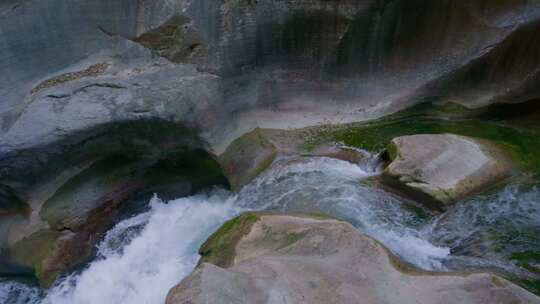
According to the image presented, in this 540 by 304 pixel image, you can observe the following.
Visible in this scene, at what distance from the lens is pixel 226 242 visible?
4.93 metres

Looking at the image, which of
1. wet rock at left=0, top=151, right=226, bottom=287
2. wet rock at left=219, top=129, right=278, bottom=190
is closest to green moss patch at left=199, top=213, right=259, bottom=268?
wet rock at left=219, top=129, right=278, bottom=190

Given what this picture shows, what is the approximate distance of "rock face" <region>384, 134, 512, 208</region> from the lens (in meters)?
5.51

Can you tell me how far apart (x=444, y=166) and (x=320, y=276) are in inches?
101

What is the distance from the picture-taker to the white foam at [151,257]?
5.23 meters

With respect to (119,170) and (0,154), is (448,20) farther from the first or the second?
(0,154)

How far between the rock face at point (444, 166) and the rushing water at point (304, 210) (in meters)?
0.20

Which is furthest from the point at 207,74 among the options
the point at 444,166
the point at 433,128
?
the point at 433,128

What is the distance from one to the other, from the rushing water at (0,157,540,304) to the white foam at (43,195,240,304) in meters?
0.01

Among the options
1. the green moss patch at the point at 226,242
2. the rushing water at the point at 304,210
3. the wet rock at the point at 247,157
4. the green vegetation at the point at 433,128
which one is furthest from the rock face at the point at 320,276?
the green vegetation at the point at 433,128

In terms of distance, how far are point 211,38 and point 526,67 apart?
4.70 metres

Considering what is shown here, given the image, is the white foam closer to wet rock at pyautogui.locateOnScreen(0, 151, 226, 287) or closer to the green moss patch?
wet rock at pyautogui.locateOnScreen(0, 151, 226, 287)

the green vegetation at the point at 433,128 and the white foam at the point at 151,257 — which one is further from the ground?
the green vegetation at the point at 433,128

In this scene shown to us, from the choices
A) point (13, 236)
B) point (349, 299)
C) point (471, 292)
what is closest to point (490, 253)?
point (471, 292)

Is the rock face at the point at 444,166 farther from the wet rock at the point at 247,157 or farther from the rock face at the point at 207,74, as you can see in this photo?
the wet rock at the point at 247,157
